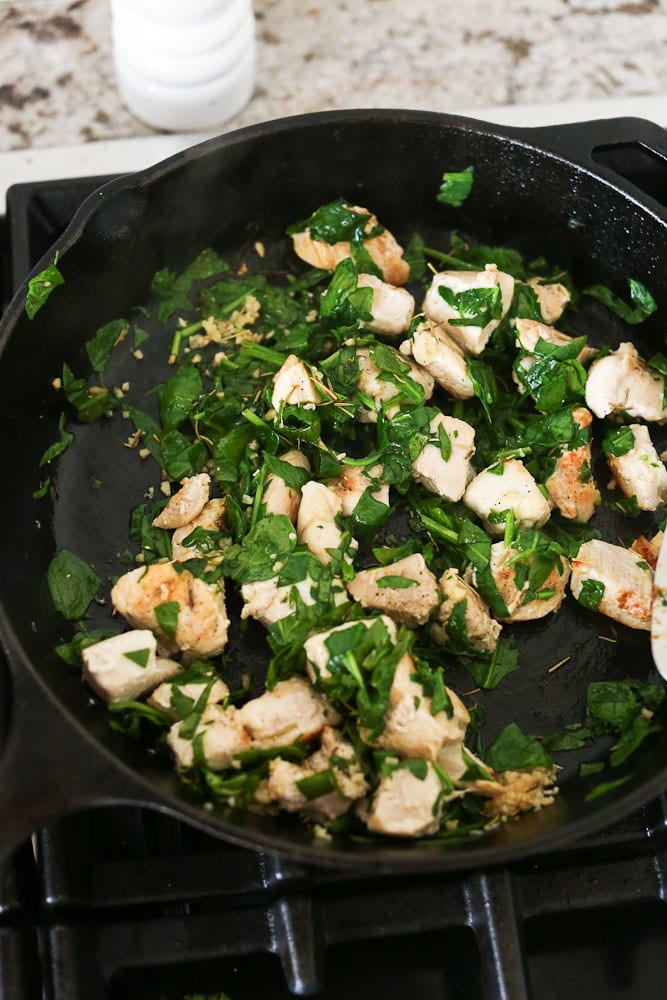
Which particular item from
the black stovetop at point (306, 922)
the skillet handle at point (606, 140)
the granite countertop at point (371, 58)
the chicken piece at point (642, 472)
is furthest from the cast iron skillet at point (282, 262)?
the granite countertop at point (371, 58)

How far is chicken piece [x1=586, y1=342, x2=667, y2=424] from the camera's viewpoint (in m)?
1.64

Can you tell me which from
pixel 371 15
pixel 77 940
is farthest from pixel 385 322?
pixel 77 940

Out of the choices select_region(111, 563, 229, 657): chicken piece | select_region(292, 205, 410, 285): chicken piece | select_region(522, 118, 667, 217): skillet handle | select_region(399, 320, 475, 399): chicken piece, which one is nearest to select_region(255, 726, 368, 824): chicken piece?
select_region(111, 563, 229, 657): chicken piece

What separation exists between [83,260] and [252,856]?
92 centimetres

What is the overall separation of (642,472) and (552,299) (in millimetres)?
353

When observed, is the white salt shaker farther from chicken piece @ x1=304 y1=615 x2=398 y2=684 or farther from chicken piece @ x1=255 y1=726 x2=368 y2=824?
chicken piece @ x1=255 y1=726 x2=368 y2=824

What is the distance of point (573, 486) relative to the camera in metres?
1.58

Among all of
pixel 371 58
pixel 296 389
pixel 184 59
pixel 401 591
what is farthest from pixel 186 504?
pixel 371 58

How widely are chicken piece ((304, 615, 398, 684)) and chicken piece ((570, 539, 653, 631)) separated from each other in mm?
334

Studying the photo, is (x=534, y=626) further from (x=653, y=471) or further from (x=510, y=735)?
(x=653, y=471)

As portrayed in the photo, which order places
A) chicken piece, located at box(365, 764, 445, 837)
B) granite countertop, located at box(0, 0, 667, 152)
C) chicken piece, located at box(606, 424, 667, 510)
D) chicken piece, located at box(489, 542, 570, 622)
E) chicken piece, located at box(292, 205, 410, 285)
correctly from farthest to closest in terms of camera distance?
granite countertop, located at box(0, 0, 667, 152), chicken piece, located at box(292, 205, 410, 285), chicken piece, located at box(606, 424, 667, 510), chicken piece, located at box(489, 542, 570, 622), chicken piece, located at box(365, 764, 445, 837)

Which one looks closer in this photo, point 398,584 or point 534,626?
point 398,584

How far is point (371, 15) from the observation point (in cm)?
207

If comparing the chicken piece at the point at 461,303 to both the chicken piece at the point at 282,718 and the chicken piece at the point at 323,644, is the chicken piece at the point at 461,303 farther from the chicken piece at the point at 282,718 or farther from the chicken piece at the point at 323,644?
the chicken piece at the point at 282,718
